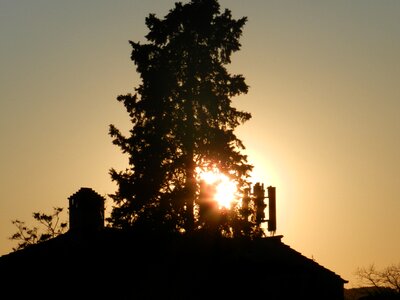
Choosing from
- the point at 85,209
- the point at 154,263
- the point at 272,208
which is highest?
the point at 272,208

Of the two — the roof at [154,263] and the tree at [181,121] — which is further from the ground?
the tree at [181,121]

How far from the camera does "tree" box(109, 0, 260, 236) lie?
131ft

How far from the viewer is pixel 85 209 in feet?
123

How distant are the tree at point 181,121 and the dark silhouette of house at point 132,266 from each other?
6.85 ft

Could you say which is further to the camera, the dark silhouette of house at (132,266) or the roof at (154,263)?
the roof at (154,263)

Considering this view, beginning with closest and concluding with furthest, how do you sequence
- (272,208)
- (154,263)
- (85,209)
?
(154,263)
(85,209)
(272,208)

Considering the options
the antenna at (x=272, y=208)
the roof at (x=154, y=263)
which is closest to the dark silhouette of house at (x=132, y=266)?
the roof at (x=154, y=263)

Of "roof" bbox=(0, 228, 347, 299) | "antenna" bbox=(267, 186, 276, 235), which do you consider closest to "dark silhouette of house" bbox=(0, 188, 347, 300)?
"roof" bbox=(0, 228, 347, 299)

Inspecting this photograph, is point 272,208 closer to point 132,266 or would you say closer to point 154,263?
point 154,263

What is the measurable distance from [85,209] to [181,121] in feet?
24.6

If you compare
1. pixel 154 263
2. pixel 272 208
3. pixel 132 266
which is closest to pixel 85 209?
pixel 132 266

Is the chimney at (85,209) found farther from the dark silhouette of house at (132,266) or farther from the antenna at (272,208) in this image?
the antenna at (272,208)

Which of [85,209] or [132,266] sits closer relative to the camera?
[132,266]

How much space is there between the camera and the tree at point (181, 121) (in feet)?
131
